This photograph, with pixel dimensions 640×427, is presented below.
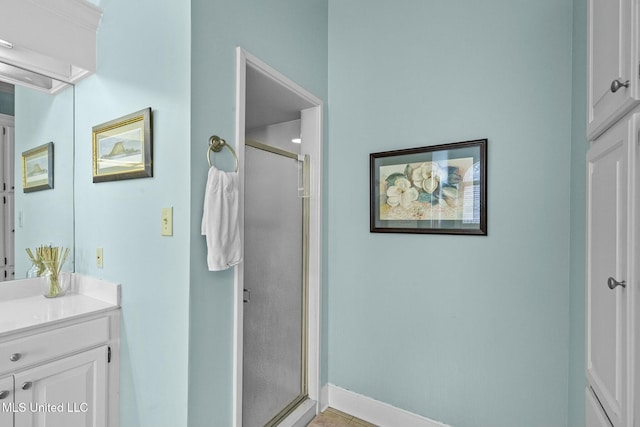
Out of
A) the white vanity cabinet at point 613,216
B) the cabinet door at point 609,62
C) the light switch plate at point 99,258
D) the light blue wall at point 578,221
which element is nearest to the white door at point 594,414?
the white vanity cabinet at point 613,216

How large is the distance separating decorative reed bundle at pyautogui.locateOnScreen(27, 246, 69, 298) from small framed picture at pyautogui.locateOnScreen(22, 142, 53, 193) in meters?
0.34

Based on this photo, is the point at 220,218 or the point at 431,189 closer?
the point at 220,218

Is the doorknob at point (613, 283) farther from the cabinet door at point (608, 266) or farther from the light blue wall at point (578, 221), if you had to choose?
the light blue wall at point (578, 221)

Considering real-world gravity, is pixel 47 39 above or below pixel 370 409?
above

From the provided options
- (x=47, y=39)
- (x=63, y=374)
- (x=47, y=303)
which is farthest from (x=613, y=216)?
(x=47, y=39)

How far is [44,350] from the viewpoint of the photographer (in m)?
1.29

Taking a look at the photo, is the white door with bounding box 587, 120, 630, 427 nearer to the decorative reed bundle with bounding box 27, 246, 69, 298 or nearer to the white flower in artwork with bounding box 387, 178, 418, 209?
the white flower in artwork with bounding box 387, 178, 418, 209

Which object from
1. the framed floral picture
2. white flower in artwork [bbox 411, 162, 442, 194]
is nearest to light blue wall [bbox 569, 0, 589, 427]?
the framed floral picture

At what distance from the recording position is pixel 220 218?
1268 mm

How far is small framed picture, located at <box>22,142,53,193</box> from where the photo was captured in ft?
5.61

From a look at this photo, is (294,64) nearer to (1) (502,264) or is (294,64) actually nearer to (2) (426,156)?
(2) (426,156)

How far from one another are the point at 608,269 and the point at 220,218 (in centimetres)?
126

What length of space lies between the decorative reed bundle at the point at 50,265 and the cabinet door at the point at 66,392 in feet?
1.64

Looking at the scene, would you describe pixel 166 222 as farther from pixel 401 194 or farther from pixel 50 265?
pixel 401 194
